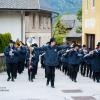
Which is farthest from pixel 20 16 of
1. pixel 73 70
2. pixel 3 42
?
pixel 73 70

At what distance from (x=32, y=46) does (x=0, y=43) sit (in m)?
11.8

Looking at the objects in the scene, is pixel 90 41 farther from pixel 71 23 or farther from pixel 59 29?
pixel 71 23

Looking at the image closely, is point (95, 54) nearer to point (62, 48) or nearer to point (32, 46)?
point (32, 46)

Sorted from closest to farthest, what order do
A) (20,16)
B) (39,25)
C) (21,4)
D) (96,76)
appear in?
(96,76)
(21,4)
(20,16)
(39,25)

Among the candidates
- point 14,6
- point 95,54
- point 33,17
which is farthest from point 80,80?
point 33,17

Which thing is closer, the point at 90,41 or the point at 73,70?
the point at 73,70

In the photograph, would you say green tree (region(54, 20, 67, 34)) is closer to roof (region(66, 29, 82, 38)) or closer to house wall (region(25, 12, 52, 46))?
roof (region(66, 29, 82, 38))

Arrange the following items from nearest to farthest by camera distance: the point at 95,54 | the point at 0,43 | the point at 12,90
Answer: the point at 12,90
the point at 95,54
the point at 0,43

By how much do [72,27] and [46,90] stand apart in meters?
86.5

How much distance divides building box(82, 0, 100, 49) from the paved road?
11.6 m

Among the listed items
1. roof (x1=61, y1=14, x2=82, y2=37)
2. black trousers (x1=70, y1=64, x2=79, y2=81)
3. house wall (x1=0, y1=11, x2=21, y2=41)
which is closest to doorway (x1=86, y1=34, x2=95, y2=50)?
house wall (x1=0, y1=11, x2=21, y2=41)

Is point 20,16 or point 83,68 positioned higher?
point 20,16

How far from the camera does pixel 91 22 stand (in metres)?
38.4

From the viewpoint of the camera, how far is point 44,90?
20734 millimetres
